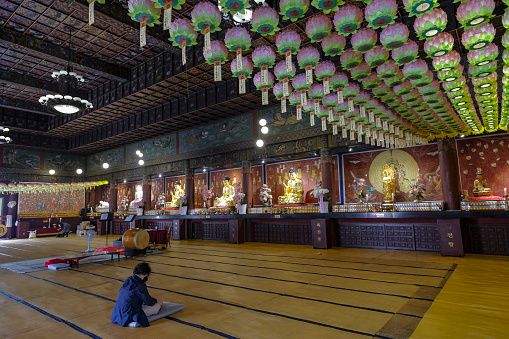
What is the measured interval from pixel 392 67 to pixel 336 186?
23.4 feet

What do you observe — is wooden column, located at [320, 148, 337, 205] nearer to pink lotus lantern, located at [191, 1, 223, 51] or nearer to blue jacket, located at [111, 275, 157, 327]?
pink lotus lantern, located at [191, 1, 223, 51]

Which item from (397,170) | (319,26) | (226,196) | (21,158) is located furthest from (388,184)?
(21,158)

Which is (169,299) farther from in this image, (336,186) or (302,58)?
(336,186)

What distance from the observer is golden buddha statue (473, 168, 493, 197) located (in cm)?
983

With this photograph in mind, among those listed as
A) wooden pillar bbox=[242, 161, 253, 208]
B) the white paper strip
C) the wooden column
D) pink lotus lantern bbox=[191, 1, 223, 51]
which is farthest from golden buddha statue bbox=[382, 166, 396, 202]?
the white paper strip

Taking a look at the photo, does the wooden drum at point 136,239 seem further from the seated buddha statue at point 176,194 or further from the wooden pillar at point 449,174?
the wooden pillar at point 449,174

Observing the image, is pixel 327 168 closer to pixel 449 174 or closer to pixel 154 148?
pixel 449 174

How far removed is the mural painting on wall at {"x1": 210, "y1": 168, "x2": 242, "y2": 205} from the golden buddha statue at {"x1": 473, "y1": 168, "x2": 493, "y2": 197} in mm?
9735

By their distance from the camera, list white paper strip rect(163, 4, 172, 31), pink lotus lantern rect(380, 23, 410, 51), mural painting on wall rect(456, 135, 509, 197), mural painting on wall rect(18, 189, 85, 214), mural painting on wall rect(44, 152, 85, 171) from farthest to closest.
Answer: mural painting on wall rect(44, 152, 85, 171)
mural painting on wall rect(18, 189, 85, 214)
mural painting on wall rect(456, 135, 509, 197)
pink lotus lantern rect(380, 23, 410, 51)
white paper strip rect(163, 4, 172, 31)

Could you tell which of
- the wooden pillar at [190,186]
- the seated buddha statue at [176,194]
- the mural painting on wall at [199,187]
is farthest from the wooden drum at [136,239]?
the seated buddha statue at [176,194]

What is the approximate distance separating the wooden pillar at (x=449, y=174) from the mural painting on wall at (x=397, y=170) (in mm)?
1076

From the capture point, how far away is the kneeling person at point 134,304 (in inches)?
147

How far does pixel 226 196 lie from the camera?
15.7 meters

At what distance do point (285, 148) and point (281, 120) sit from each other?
118 cm
